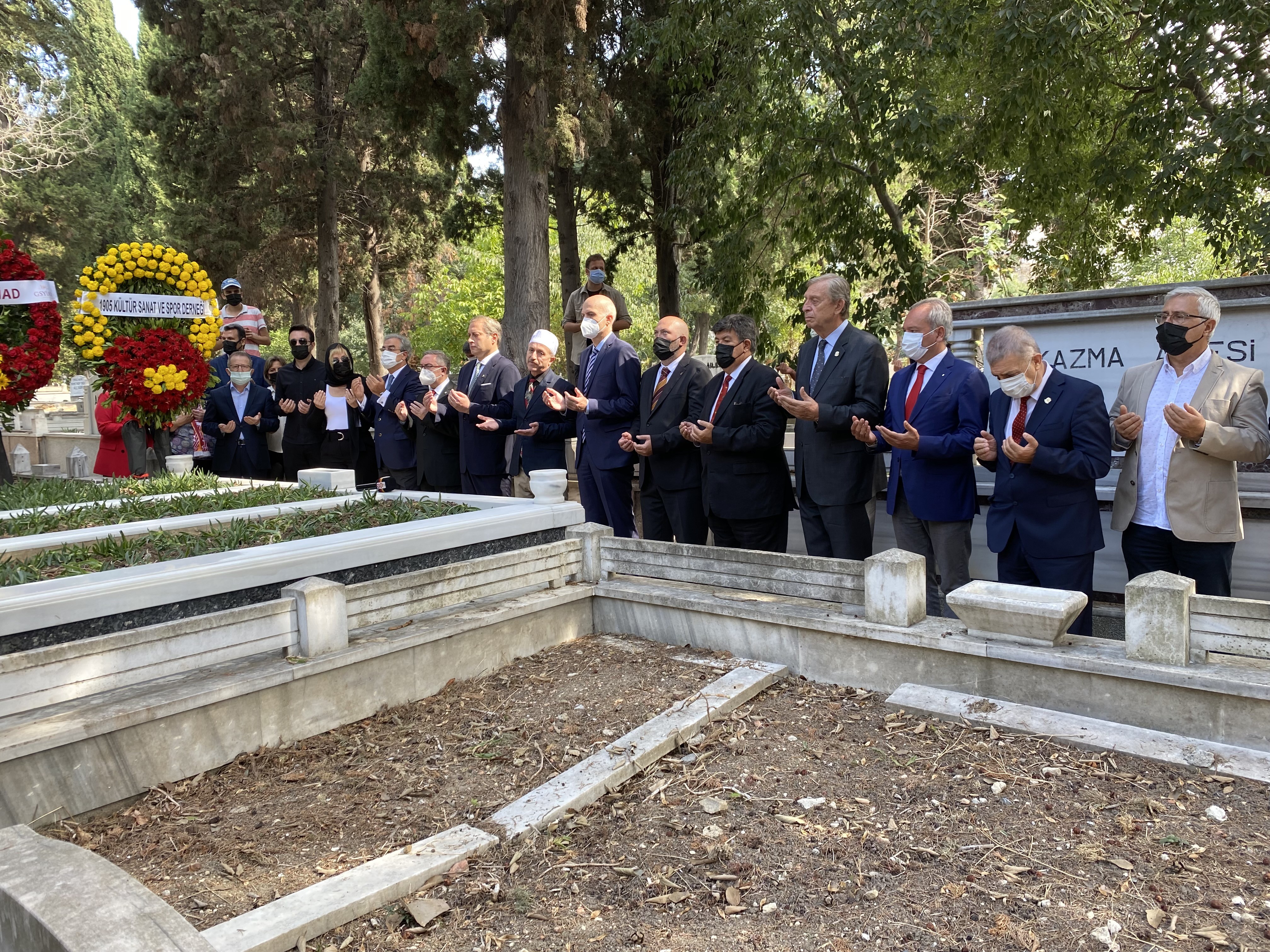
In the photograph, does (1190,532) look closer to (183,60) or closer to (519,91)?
(519,91)

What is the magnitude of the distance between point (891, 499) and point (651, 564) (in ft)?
4.72

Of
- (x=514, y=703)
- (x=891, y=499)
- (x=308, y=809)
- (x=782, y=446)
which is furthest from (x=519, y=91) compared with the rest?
(x=308, y=809)

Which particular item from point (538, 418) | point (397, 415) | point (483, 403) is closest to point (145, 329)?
point (397, 415)

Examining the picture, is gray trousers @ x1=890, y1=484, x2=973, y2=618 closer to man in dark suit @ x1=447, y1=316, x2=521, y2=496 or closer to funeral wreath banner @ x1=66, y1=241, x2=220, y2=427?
man in dark suit @ x1=447, y1=316, x2=521, y2=496

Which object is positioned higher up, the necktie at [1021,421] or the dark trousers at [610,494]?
the necktie at [1021,421]

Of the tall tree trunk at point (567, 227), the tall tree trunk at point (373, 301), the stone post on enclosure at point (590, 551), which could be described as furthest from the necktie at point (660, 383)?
the tall tree trunk at point (373, 301)

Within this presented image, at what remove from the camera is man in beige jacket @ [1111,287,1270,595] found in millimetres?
4246

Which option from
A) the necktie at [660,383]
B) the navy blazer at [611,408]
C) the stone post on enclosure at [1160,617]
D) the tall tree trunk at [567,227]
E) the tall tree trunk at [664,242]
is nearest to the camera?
the stone post on enclosure at [1160,617]

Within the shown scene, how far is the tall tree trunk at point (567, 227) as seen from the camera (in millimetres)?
15055

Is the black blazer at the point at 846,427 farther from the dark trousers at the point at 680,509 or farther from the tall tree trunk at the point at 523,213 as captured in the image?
the tall tree trunk at the point at 523,213

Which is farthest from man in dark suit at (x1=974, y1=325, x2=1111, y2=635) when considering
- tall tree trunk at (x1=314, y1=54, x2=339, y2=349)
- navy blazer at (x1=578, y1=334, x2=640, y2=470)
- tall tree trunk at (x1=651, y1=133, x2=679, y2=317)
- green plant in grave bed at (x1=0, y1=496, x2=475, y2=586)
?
tall tree trunk at (x1=314, y1=54, x2=339, y2=349)

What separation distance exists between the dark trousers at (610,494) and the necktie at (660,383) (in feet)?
1.86

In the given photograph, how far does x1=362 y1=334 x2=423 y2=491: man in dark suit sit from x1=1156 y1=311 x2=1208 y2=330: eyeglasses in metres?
5.66

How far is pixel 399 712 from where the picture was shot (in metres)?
4.34
